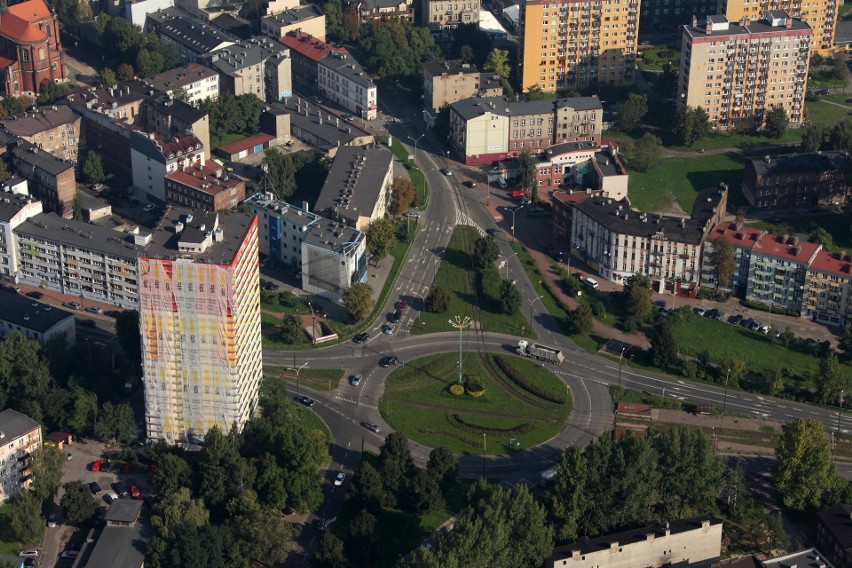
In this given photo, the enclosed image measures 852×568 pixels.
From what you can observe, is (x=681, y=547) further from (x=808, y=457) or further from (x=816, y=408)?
(x=816, y=408)

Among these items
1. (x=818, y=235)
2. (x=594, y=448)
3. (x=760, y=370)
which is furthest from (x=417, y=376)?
(x=818, y=235)

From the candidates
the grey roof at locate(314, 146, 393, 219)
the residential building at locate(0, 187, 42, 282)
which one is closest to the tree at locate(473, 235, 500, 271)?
the grey roof at locate(314, 146, 393, 219)

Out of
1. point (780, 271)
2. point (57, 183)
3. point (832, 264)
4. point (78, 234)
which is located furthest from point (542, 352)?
point (57, 183)

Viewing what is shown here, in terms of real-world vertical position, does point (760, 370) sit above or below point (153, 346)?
below

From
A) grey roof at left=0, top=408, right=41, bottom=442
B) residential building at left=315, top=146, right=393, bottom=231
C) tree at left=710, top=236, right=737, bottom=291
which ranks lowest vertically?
grey roof at left=0, top=408, right=41, bottom=442

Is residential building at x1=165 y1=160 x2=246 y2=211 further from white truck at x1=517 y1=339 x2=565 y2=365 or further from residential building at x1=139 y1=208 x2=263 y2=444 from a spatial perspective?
white truck at x1=517 y1=339 x2=565 y2=365

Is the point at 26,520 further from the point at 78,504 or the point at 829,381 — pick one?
the point at 829,381

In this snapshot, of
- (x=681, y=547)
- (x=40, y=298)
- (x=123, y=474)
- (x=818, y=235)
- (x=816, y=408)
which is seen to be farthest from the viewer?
(x=818, y=235)
